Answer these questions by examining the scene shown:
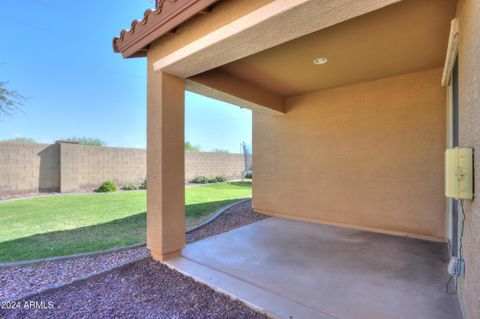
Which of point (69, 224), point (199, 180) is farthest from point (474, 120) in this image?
point (199, 180)

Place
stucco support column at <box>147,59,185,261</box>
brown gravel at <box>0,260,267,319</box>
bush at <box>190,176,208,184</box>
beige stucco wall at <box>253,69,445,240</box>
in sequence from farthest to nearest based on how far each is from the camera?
1. bush at <box>190,176,208,184</box>
2. beige stucco wall at <box>253,69,445,240</box>
3. stucco support column at <box>147,59,185,261</box>
4. brown gravel at <box>0,260,267,319</box>

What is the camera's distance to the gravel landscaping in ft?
7.52

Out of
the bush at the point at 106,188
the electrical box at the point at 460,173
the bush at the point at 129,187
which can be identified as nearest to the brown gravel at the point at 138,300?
the electrical box at the point at 460,173

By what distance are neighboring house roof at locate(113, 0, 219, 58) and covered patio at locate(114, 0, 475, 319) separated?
0.07 feet

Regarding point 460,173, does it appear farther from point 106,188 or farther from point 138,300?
point 106,188

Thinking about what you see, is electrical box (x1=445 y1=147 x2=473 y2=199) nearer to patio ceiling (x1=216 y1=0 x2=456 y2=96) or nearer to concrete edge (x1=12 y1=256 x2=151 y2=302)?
patio ceiling (x1=216 y1=0 x2=456 y2=96)

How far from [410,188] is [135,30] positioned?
18.3 feet

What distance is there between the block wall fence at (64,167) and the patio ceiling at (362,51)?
899 centimetres

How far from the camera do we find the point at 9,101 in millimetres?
6262

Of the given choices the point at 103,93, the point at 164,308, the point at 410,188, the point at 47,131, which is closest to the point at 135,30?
the point at 164,308

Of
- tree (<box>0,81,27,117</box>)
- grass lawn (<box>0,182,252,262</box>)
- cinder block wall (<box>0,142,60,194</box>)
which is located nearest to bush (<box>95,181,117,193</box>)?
cinder block wall (<box>0,142,60,194</box>)

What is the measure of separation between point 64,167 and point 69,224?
589cm

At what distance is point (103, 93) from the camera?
59.6 ft

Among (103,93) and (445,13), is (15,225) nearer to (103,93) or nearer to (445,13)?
(445,13)
